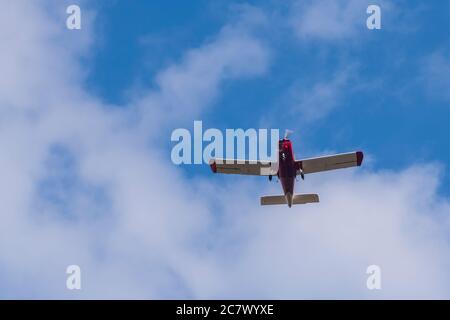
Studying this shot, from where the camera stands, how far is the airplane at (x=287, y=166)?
173ft

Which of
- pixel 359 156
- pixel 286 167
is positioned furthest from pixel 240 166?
pixel 359 156

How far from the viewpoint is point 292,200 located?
183 feet

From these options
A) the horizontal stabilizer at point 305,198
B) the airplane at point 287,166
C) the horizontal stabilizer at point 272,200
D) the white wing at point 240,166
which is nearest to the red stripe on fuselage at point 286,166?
the airplane at point 287,166

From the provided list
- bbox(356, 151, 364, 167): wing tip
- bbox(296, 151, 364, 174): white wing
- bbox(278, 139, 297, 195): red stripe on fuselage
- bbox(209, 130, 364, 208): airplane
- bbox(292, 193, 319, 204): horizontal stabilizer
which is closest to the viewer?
bbox(278, 139, 297, 195): red stripe on fuselage

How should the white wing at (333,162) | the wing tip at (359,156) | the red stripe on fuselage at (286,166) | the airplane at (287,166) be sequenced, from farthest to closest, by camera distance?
the wing tip at (359,156) → the white wing at (333,162) → the airplane at (287,166) → the red stripe on fuselage at (286,166)

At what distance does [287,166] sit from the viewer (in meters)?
53.0

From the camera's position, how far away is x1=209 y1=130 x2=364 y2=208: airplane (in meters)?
52.8

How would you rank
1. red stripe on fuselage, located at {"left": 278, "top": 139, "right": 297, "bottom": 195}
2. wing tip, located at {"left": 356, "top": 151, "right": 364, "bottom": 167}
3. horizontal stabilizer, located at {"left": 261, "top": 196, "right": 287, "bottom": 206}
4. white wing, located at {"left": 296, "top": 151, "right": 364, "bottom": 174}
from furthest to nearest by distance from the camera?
wing tip, located at {"left": 356, "top": 151, "right": 364, "bottom": 167} < white wing, located at {"left": 296, "top": 151, "right": 364, "bottom": 174} < horizontal stabilizer, located at {"left": 261, "top": 196, "right": 287, "bottom": 206} < red stripe on fuselage, located at {"left": 278, "top": 139, "right": 297, "bottom": 195}

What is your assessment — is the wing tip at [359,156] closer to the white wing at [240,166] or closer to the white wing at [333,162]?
the white wing at [333,162]

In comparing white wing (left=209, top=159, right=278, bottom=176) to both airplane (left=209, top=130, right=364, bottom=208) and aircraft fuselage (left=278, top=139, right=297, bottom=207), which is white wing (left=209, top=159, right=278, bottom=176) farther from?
aircraft fuselage (left=278, top=139, right=297, bottom=207)

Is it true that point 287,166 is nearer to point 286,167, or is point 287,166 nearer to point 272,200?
point 286,167

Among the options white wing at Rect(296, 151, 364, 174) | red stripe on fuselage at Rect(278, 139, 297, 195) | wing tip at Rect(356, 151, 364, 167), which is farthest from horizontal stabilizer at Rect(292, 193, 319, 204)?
wing tip at Rect(356, 151, 364, 167)

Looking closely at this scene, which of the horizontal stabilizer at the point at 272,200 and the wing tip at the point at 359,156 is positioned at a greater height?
the wing tip at the point at 359,156
